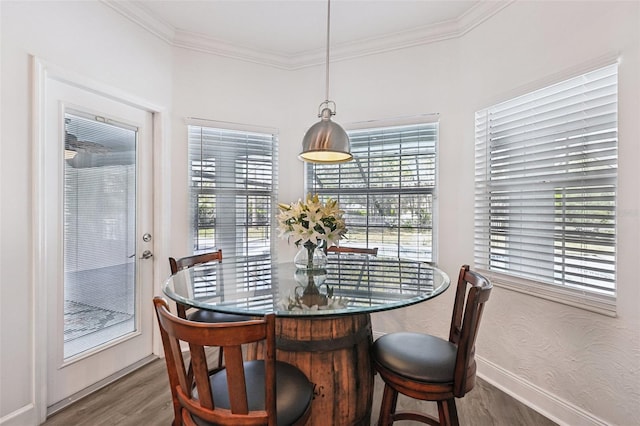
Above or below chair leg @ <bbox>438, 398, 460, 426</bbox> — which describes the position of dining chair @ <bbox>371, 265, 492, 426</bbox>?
above

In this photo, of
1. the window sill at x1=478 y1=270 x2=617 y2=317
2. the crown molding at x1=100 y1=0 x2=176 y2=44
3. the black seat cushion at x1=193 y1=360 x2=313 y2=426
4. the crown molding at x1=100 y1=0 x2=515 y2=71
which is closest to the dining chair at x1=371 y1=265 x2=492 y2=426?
the black seat cushion at x1=193 y1=360 x2=313 y2=426

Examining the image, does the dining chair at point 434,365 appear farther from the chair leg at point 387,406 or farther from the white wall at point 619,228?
the white wall at point 619,228

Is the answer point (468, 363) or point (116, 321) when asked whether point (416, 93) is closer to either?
point (468, 363)

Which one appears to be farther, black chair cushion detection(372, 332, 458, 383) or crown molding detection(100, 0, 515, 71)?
crown molding detection(100, 0, 515, 71)

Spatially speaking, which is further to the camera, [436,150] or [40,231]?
[436,150]

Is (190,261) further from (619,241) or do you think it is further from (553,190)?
(619,241)

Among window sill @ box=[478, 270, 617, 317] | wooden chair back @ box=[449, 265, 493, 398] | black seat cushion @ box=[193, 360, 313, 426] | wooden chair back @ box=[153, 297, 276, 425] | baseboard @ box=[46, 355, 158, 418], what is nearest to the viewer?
wooden chair back @ box=[153, 297, 276, 425]

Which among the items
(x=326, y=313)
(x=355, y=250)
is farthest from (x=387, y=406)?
(x=355, y=250)

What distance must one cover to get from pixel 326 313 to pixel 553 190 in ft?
5.70

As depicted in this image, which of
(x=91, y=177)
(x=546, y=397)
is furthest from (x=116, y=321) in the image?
(x=546, y=397)

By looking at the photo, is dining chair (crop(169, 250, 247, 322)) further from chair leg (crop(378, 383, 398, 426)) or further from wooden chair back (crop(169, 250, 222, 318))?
chair leg (crop(378, 383, 398, 426))

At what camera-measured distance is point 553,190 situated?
6.57 ft

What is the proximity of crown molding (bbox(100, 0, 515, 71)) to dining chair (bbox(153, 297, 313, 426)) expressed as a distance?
8.25 feet

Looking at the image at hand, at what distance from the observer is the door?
2025 millimetres
